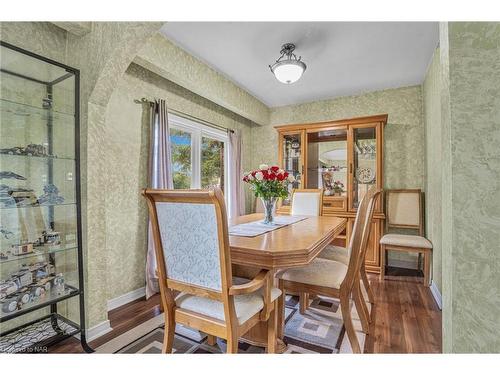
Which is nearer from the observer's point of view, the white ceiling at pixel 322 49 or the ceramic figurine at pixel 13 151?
the ceramic figurine at pixel 13 151

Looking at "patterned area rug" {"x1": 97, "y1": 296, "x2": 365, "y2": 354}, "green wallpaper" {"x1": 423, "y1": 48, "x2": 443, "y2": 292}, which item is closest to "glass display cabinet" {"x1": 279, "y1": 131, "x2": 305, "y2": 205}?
"green wallpaper" {"x1": 423, "y1": 48, "x2": 443, "y2": 292}

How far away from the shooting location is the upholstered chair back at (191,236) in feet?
3.71

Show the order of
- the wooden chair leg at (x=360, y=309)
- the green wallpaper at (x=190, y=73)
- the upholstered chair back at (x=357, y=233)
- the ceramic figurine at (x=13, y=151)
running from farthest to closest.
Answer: the green wallpaper at (x=190, y=73) → the wooden chair leg at (x=360, y=309) → the upholstered chair back at (x=357, y=233) → the ceramic figurine at (x=13, y=151)

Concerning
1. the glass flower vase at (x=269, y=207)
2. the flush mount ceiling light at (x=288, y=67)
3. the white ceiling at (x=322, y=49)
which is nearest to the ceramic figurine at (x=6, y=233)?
the glass flower vase at (x=269, y=207)

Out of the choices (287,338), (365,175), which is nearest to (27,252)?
(287,338)

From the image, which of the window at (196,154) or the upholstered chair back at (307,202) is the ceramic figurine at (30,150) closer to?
the window at (196,154)

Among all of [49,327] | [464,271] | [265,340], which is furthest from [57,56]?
[464,271]

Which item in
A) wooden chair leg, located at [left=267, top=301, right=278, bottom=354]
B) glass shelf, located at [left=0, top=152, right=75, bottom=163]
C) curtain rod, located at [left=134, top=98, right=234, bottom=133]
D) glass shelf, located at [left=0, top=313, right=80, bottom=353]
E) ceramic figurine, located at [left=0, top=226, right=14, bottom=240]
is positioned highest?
curtain rod, located at [left=134, top=98, right=234, bottom=133]

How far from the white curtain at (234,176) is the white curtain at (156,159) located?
1408 millimetres

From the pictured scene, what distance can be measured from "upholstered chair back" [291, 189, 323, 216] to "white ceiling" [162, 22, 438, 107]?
4.69 feet

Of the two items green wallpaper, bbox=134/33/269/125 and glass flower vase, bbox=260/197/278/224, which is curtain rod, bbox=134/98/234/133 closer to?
green wallpaper, bbox=134/33/269/125

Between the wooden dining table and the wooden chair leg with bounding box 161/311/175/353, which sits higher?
the wooden dining table

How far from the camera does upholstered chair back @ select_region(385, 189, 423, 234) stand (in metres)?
3.24

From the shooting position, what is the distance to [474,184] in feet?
2.33
